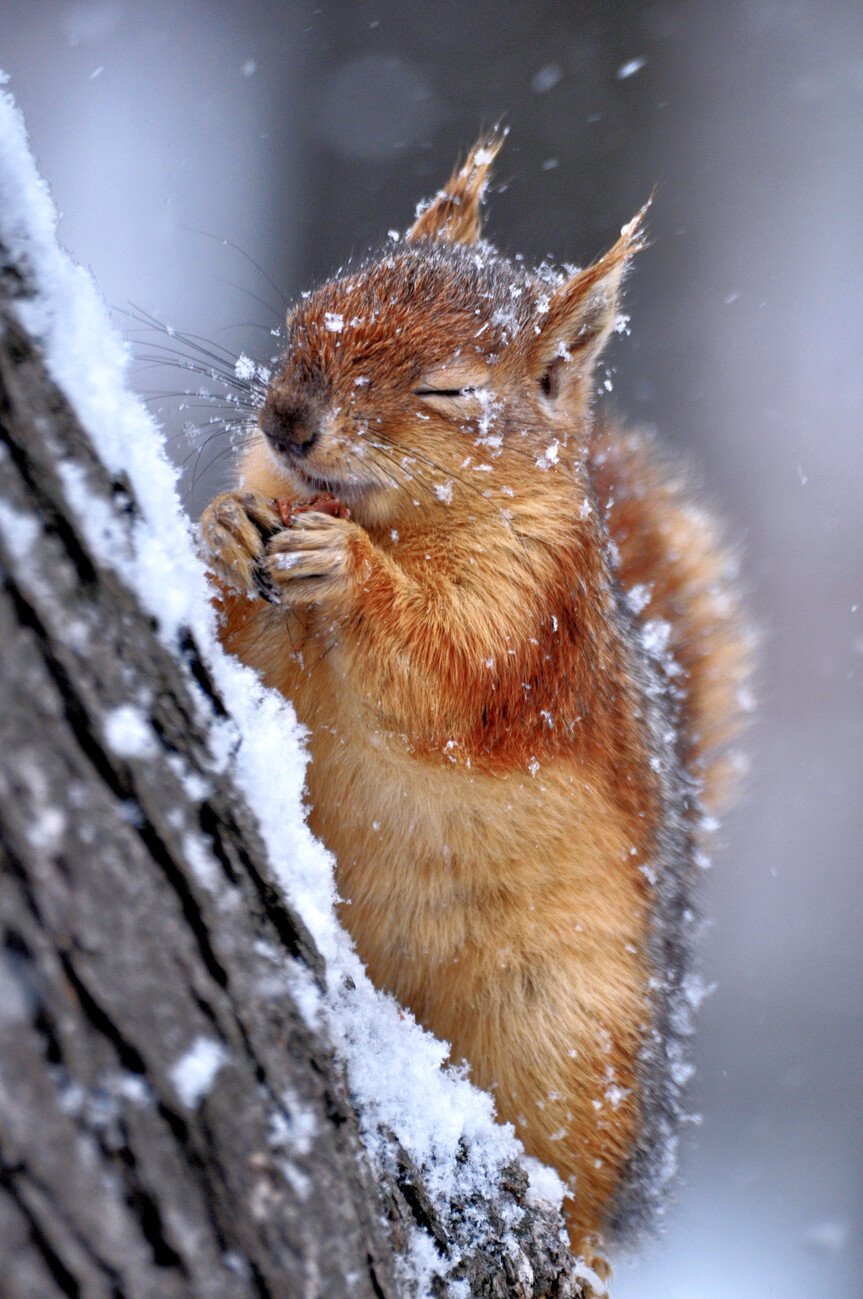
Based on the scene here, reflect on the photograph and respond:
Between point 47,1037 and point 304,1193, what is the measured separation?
210mm

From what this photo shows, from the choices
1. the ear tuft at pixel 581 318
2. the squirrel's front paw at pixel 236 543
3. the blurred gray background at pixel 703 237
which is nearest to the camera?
the squirrel's front paw at pixel 236 543

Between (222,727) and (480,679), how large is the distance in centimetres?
60

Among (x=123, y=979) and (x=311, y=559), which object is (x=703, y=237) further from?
(x=123, y=979)

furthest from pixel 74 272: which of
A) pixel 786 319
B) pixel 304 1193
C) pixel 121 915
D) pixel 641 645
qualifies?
pixel 786 319

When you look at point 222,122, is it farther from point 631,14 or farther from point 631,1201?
point 631,1201

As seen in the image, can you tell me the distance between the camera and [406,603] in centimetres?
119

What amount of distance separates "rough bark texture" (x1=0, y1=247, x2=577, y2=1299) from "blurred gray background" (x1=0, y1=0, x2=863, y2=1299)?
8.02ft

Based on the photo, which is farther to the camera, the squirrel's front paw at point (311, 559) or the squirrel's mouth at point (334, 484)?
the squirrel's mouth at point (334, 484)

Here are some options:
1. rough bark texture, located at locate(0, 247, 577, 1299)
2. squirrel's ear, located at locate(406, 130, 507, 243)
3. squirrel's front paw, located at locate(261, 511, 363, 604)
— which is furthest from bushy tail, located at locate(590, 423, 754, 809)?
rough bark texture, located at locate(0, 247, 577, 1299)

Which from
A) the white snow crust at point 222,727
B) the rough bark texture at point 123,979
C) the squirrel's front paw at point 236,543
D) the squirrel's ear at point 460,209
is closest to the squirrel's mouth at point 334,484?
the squirrel's front paw at point 236,543

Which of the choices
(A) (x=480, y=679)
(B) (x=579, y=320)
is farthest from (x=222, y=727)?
(B) (x=579, y=320)

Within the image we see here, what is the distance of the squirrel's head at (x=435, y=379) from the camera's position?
3.97 ft

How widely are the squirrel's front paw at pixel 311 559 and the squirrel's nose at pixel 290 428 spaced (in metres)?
0.10

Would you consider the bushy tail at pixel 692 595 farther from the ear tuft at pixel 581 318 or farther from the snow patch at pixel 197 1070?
the snow patch at pixel 197 1070
